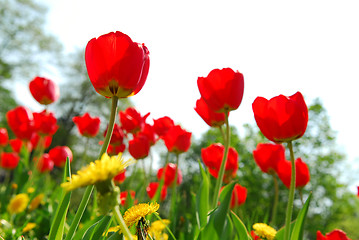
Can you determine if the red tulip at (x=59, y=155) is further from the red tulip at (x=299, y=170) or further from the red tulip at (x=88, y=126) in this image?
the red tulip at (x=299, y=170)

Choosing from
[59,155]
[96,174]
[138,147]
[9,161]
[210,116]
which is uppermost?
[210,116]

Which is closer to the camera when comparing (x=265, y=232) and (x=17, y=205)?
(x=265, y=232)

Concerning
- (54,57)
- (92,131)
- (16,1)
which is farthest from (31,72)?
(92,131)

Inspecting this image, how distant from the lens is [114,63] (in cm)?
75

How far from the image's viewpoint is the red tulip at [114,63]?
2.45 feet

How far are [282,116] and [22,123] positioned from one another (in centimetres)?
234

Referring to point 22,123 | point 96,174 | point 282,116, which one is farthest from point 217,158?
point 22,123

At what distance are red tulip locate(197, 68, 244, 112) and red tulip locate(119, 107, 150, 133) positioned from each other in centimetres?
67

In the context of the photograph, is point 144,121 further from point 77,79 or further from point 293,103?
point 77,79

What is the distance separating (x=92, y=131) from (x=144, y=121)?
0.52 meters

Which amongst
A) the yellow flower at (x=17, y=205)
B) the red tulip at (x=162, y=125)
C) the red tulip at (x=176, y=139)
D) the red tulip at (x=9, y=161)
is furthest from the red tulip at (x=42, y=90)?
the red tulip at (x=9, y=161)

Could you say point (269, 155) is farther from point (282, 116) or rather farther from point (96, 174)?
point (96, 174)

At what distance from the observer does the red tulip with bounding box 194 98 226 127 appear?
1.26 metres

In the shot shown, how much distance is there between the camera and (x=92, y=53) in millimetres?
754
